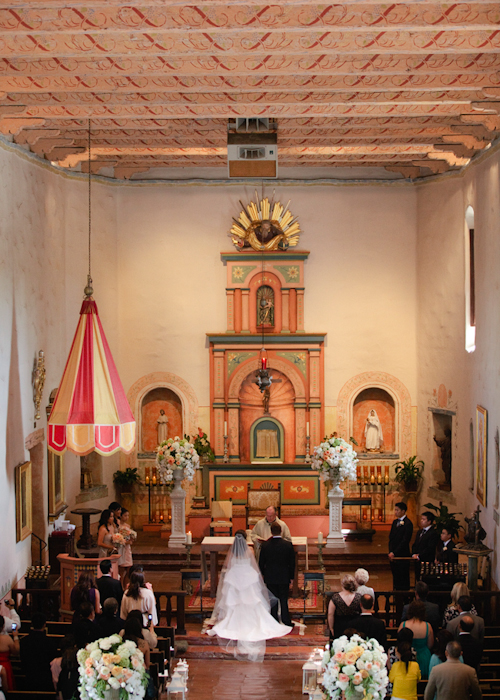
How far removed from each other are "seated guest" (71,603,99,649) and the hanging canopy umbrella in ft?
8.15

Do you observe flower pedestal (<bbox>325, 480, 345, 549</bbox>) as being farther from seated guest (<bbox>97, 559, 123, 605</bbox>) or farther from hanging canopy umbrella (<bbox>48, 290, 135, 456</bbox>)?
seated guest (<bbox>97, 559, 123, 605</bbox>)

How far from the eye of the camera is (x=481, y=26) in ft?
27.4

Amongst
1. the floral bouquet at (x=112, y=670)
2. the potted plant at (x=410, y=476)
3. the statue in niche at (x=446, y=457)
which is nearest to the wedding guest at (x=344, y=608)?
the floral bouquet at (x=112, y=670)

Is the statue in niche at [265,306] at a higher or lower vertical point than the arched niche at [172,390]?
higher

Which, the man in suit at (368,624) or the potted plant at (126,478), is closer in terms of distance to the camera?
the man in suit at (368,624)

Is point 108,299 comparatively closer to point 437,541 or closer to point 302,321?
point 302,321

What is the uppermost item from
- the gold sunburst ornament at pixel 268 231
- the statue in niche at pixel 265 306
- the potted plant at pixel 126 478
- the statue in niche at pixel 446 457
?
the gold sunburst ornament at pixel 268 231

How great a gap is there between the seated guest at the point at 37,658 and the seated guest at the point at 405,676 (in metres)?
3.31

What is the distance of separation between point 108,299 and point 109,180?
7.84 ft

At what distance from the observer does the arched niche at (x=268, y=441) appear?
1719 centimetres

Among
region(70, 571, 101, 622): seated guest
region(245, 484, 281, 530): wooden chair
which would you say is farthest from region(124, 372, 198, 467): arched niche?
region(70, 571, 101, 622): seated guest

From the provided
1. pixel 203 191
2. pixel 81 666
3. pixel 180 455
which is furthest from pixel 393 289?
pixel 81 666

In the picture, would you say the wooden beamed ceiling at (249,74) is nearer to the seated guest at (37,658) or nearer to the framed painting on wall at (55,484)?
the framed painting on wall at (55,484)

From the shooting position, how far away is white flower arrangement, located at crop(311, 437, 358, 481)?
1491 cm
